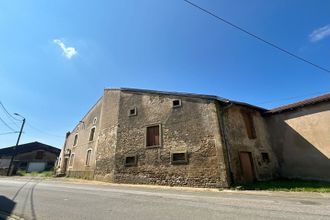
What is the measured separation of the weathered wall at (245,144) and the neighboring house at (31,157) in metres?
33.8

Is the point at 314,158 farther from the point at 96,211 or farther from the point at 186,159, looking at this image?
the point at 96,211

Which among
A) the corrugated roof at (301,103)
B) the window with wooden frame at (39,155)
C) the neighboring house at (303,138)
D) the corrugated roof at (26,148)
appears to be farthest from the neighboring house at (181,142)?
the corrugated roof at (26,148)

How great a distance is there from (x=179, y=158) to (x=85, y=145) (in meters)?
12.7

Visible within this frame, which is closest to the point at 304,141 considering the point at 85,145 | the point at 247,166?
the point at 247,166

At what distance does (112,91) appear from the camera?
64.6 feet

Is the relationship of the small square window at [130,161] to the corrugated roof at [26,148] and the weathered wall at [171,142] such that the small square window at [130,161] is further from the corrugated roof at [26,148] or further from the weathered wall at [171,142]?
the corrugated roof at [26,148]

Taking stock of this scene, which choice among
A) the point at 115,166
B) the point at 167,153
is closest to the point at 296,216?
the point at 167,153

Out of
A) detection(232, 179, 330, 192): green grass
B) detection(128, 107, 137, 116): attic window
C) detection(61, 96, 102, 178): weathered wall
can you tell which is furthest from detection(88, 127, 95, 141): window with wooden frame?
detection(232, 179, 330, 192): green grass

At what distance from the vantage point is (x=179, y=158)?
43.2 feet

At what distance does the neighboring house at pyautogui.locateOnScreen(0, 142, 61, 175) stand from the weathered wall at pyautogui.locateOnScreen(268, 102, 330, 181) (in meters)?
35.7

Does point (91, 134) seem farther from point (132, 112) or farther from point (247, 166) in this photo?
point (247, 166)

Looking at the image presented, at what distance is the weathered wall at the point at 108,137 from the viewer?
53.7 ft

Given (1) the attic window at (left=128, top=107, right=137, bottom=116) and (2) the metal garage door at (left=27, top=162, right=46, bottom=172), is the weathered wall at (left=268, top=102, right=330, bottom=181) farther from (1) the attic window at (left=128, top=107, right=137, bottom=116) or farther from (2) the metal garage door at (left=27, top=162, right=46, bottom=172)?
(2) the metal garage door at (left=27, top=162, right=46, bottom=172)

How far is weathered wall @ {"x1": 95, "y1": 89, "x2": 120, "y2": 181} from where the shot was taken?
16.4m
